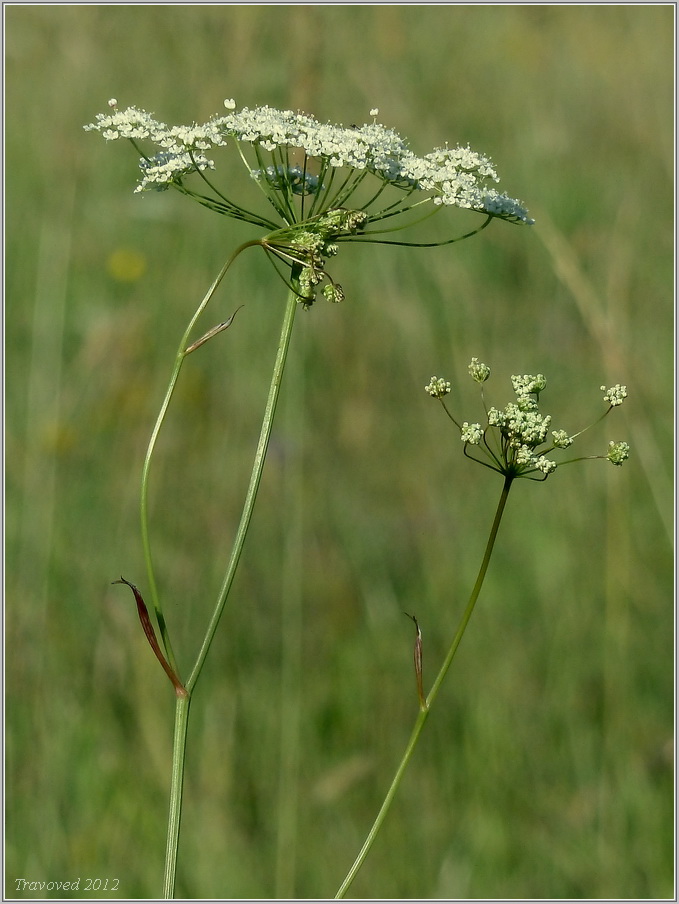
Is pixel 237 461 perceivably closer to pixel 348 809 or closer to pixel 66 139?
pixel 348 809

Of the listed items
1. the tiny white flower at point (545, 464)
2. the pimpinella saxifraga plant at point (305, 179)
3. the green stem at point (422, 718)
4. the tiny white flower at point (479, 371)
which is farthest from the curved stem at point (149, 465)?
the tiny white flower at point (545, 464)

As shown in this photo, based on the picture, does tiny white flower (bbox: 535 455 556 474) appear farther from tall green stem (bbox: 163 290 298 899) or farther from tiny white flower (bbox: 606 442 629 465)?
tall green stem (bbox: 163 290 298 899)

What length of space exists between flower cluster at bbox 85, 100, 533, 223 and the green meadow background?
1.47 meters

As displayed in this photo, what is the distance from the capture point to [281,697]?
167 inches

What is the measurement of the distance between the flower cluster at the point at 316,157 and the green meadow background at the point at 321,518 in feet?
4.83

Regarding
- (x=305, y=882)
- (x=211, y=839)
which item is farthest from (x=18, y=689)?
(x=305, y=882)

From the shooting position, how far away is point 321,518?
5.26m

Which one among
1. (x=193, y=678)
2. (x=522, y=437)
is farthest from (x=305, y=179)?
(x=193, y=678)

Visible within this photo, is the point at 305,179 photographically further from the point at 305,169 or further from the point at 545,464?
the point at 545,464

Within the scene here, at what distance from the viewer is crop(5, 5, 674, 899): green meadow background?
377 centimetres

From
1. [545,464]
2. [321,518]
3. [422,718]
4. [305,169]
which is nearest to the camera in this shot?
[422,718]

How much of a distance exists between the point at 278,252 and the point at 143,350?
4201 millimetres

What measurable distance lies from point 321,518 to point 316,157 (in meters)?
3.50

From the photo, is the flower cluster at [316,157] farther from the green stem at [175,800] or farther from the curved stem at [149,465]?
the green stem at [175,800]
